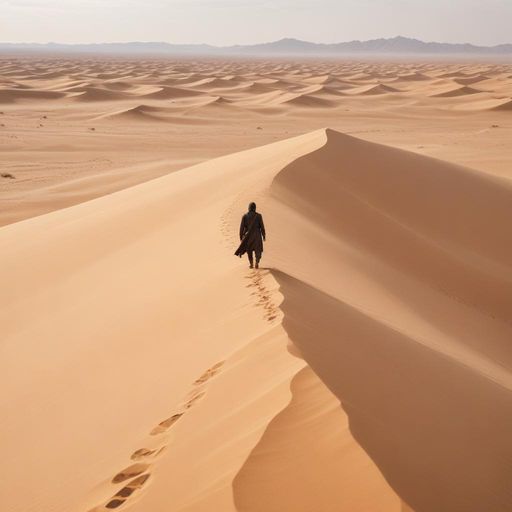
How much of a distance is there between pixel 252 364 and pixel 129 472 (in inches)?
50.2

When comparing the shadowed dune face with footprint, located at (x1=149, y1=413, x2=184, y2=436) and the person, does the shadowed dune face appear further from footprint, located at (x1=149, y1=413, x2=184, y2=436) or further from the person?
footprint, located at (x1=149, y1=413, x2=184, y2=436)

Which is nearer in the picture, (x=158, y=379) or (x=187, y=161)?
(x=158, y=379)

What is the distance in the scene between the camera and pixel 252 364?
4.86 m

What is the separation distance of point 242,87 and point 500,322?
189 feet

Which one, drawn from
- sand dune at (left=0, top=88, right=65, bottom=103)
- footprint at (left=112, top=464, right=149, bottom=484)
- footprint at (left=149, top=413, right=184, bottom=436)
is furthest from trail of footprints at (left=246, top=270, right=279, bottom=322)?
sand dune at (left=0, top=88, right=65, bottom=103)

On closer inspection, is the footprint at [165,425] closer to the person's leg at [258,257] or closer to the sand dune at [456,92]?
the person's leg at [258,257]

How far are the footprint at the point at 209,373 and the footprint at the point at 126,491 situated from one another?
1116 millimetres

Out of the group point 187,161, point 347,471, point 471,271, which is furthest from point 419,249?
point 187,161

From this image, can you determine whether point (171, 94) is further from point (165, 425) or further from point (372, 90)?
point (165, 425)

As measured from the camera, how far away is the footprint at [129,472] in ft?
13.1

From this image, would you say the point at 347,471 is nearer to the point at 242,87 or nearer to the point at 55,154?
the point at 55,154

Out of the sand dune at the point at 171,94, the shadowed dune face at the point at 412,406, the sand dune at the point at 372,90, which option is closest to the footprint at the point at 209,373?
the shadowed dune face at the point at 412,406

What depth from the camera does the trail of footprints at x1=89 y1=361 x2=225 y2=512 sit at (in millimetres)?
3791

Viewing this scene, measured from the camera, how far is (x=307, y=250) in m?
8.88
